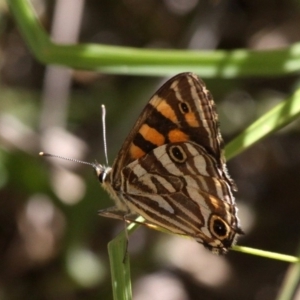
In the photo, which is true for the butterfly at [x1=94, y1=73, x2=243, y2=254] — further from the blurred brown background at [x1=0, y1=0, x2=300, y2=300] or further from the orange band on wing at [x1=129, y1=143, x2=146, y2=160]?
the blurred brown background at [x1=0, y1=0, x2=300, y2=300]

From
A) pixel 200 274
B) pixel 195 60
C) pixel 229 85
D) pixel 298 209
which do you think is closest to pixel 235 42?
pixel 229 85

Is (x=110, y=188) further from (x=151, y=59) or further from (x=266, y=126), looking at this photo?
(x=266, y=126)

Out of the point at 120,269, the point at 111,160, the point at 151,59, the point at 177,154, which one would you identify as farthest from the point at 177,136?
the point at 111,160

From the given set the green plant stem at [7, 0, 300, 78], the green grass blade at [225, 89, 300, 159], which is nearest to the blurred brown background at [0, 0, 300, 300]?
the green plant stem at [7, 0, 300, 78]

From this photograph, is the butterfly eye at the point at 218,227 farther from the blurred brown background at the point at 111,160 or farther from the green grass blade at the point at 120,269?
the blurred brown background at the point at 111,160

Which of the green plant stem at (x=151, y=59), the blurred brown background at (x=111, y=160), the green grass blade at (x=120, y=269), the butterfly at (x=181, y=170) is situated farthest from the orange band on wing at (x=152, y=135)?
the blurred brown background at (x=111, y=160)

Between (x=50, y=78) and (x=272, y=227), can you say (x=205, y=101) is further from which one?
(x=50, y=78)
